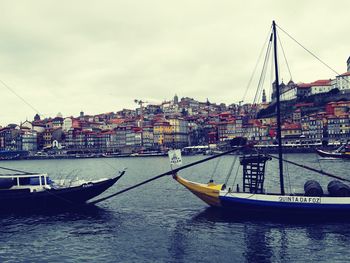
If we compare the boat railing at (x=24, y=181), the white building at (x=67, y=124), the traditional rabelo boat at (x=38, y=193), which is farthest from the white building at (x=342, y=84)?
the boat railing at (x=24, y=181)

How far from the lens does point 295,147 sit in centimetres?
11650

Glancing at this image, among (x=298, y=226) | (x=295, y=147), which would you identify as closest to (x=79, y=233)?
(x=298, y=226)

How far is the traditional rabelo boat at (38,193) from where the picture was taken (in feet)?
82.0

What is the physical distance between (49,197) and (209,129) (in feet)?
452

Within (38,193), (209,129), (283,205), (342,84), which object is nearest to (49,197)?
(38,193)

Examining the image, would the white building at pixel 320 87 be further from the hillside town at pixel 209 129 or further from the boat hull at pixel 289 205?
the boat hull at pixel 289 205

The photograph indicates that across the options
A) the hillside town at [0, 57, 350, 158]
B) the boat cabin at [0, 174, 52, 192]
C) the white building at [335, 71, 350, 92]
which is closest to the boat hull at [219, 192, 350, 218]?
the boat cabin at [0, 174, 52, 192]

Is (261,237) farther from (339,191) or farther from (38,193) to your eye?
(38,193)

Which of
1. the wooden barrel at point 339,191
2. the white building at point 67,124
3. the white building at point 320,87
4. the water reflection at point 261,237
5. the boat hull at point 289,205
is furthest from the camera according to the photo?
the white building at point 67,124

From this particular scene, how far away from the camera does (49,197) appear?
25.2m

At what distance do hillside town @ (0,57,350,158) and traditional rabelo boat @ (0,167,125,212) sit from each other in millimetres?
90265

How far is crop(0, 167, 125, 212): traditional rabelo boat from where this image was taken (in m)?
25.0

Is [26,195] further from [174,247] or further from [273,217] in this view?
[273,217]

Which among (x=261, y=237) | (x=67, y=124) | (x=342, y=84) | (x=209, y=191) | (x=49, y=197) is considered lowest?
(x=261, y=237)
